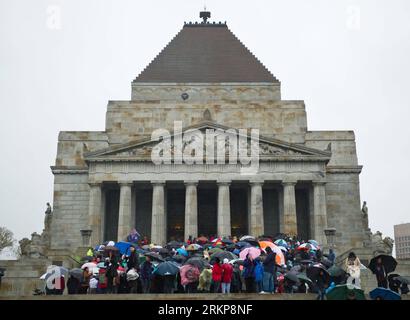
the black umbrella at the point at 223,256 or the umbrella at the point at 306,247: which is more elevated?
the umbrella at the point at 306,247

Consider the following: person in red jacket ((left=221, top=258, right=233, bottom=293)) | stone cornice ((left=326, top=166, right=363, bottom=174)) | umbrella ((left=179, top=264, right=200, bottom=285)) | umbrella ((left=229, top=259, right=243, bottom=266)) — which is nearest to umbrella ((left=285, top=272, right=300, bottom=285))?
umbrella ((left=229, top=259, right=243, bottom=266))

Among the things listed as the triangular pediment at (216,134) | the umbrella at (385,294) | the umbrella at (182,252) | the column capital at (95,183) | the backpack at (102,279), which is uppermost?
the triangular pediment at (216,134)

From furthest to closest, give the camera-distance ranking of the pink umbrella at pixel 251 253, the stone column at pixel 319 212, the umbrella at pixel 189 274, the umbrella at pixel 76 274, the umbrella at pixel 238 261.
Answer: the stone column at pixel 319 212
the umbrella at pixel 238 261
the umbrella at pixel 76 274
the pink umbrella at pixel 251 253
the umbrella at pixel 189 274

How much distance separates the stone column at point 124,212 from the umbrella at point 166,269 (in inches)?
767

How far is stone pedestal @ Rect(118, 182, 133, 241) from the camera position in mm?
36781

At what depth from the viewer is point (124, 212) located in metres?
37.2

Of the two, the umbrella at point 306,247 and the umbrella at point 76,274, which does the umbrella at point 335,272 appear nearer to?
the umbrella at point 306,247

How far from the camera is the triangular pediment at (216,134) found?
37812 millimetres

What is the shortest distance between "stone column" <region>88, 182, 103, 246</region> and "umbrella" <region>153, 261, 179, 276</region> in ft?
65.5

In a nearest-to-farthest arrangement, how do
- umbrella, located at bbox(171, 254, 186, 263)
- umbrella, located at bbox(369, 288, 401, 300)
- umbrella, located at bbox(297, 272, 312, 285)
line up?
umbrella, located at bbox(369, 288, 401, 300), umbrella, located at bbox(297, 272, 312, 285), umbrella, located at bbox(171, 254, 186, 263)

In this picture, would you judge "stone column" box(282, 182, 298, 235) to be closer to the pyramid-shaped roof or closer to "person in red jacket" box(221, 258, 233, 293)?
the pyramid-shaped roof

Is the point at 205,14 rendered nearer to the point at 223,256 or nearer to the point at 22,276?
the point at 22,276

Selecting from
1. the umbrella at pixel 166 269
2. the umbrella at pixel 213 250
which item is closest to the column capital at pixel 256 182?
the umbrella at pixel 213 250
